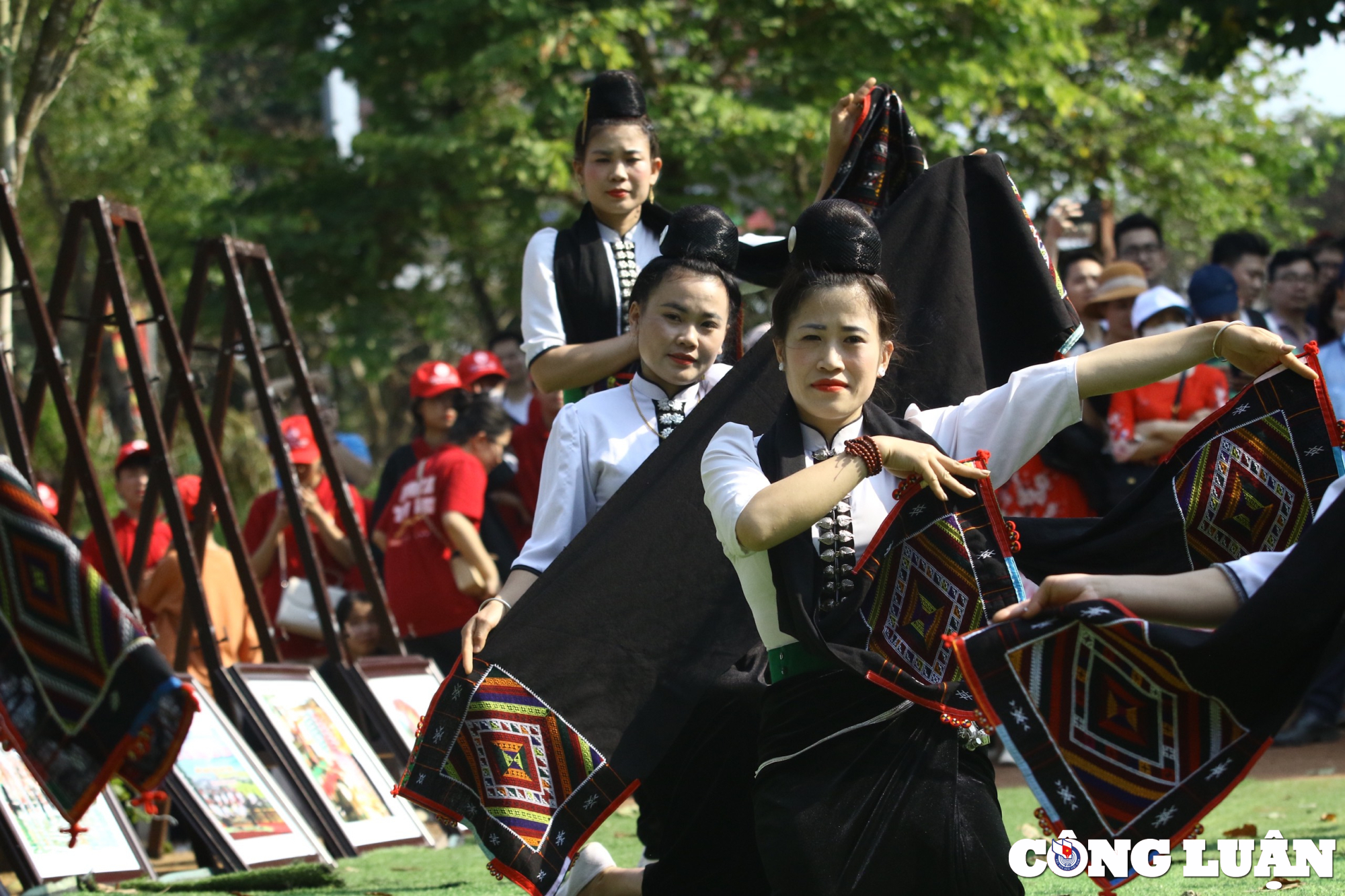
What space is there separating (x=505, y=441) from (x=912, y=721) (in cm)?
497

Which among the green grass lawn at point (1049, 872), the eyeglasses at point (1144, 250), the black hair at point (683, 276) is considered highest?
the black hair at point (683, 276)

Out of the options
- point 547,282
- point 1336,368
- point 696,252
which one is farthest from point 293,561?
point 1336,368

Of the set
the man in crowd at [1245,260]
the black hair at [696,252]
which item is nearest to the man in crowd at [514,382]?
the man in crowd at [1245,260]

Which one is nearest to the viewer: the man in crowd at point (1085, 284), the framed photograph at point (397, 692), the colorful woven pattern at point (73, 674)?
the colorful woven pattern at point (73, 674)

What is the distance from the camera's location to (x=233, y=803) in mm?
5477

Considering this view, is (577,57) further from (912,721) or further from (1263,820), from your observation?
(912,721)

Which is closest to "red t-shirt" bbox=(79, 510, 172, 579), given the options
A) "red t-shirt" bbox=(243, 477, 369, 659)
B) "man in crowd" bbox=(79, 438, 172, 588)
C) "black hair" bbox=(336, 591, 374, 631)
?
"man in crowd" bbox=(79, 438, 172, 588)

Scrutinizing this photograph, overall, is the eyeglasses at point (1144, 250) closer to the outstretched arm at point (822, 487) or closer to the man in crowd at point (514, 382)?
the man in crowd at point (514, 382)

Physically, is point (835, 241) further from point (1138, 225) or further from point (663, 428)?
point (1138, 225)

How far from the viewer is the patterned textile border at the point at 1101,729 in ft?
8.04

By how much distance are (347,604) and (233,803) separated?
6.77 feet

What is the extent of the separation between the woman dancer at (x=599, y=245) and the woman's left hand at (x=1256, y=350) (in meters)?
1.89

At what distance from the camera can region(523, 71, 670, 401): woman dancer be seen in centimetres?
430

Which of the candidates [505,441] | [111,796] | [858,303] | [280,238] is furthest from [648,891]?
[280,238]
